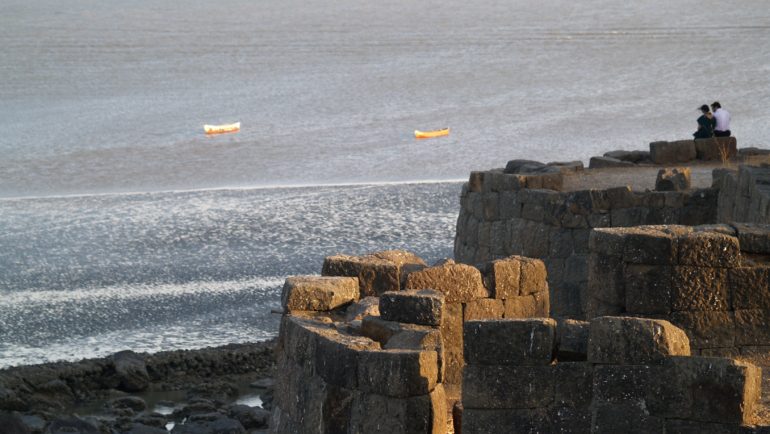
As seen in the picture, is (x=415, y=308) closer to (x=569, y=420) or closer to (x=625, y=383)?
(x=569, y=420)

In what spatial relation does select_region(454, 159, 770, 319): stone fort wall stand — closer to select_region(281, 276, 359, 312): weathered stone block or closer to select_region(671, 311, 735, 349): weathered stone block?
select_region(671, 311, 735, 349): weathered stone block

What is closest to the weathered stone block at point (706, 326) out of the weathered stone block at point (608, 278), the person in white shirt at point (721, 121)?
the weathered stone block at point (608, 278)

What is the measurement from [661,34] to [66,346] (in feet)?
251

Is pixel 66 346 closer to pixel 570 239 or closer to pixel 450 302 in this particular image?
pixel 570 239

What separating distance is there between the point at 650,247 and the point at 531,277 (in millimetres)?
2083

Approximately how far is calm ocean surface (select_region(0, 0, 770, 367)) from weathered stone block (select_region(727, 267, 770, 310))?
45.6 ft

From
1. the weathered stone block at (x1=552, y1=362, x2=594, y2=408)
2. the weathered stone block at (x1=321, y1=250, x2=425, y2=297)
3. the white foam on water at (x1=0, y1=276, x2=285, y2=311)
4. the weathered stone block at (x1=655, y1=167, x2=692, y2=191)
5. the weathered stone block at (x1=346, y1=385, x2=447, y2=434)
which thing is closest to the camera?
the weathered stone block at (x1=552, y1=362, x2=594, y2=408)

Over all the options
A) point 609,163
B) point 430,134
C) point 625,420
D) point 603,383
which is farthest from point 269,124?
point 625,420

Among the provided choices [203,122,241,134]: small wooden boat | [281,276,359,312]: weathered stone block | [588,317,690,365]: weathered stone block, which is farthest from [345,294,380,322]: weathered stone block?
[203,122,241,134]: small wooden boat

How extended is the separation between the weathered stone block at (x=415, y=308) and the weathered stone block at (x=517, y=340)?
1396 millimetres

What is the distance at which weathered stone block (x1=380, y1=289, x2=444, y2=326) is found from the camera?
446 inches

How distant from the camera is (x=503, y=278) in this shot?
13.4 metres

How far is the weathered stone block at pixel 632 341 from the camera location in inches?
376

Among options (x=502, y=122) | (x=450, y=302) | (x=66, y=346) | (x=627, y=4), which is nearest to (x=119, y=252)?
(x=66, y=346)
